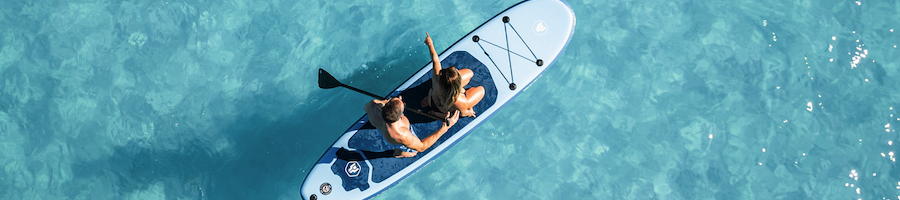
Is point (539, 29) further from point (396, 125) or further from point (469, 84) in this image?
point (396, 125)

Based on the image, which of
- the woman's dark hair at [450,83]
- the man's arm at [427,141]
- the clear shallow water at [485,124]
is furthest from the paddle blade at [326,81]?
the woman's dark hair at [450,83]

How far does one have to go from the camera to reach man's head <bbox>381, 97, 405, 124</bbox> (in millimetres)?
4363

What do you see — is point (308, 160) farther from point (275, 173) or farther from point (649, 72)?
point (649, 72)

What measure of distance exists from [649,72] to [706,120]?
716 millimetres

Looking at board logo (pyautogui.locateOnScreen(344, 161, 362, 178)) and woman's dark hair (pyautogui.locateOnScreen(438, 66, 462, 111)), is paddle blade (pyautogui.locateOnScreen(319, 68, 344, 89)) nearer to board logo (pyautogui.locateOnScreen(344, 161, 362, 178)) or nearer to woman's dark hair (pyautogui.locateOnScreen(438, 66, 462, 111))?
board logo (pyautogui.locateOnScreen(344, 161, 362, 178))

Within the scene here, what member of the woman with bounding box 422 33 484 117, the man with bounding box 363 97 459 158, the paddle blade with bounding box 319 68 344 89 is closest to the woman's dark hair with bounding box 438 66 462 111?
the woman with bounding box 422 33 484 117

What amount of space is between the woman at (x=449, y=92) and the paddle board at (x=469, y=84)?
0.13m

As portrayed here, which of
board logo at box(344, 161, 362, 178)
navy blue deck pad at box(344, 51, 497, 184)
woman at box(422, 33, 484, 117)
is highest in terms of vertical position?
woman at box(422, 33, 484, 117)

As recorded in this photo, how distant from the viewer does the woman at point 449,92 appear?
447 cm

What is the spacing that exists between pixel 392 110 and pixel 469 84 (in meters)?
1.12

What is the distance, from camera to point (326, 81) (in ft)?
18.2

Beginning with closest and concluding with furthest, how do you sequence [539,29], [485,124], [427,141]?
[427,141]
[539,29]
[485,124]

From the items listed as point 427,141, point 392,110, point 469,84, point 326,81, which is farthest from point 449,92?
point 326,81

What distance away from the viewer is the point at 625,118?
5.78 m
